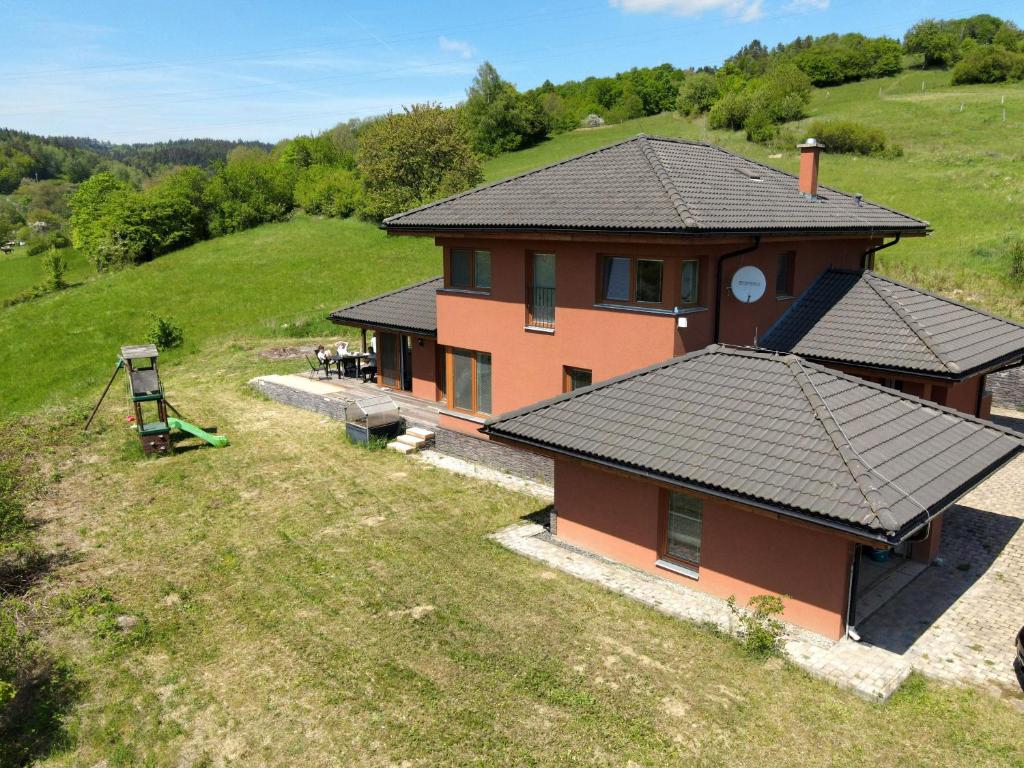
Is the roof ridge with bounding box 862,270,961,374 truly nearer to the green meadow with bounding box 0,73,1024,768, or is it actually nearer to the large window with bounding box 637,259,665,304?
the large window with bounding box 637,259,665,304

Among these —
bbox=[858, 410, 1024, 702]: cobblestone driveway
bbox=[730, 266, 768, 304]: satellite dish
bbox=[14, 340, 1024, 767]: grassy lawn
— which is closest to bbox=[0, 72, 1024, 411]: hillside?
bbox=[858, 410, 1024, 702]: cobblestone driveway

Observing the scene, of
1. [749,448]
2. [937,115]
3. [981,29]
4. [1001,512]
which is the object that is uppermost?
[981,29]

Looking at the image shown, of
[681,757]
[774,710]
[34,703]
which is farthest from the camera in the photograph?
[34,703]

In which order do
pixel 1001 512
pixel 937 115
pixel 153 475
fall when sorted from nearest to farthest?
pixel 1001 512 → pixel 153 475 → pixel 937 115

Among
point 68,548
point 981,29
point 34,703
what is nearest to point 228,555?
point 68,548

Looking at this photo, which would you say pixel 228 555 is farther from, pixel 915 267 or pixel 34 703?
pixel 915 267

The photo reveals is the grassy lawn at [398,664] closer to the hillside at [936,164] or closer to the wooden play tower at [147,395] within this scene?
the wooden play tower at [147,395]
